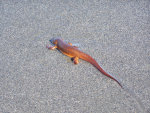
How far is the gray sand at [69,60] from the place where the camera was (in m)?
2.45

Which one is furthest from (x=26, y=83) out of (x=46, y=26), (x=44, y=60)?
(x=46, y=26)

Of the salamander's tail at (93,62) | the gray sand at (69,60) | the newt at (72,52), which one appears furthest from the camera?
the newt at (72,52)

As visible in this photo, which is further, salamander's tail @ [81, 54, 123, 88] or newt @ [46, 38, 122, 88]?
newt @ [46, 38, 122, 88]

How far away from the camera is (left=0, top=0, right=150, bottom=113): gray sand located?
2451 mm

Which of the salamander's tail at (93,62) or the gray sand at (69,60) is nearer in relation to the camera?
the gray sand at (69,60)

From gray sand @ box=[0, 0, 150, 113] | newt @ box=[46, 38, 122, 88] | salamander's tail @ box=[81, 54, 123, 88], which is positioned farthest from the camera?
newt @ box=[46, 38, 122, 88]

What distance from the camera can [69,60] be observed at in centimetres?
293

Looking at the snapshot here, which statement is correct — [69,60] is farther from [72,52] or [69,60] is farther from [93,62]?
[93,62]

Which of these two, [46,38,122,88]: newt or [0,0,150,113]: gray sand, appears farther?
[46,38,122,88]: newt

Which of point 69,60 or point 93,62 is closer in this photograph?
point 93,62

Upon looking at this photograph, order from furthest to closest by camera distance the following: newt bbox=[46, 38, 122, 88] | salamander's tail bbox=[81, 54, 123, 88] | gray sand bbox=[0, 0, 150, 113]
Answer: newt bbox=[46, 38, 122, 88], salamander's tail bbox=[81, 54, 123, 88], gray sand bbox=[0, 0, 150, 113]

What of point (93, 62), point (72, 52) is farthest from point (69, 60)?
point (93, 62)

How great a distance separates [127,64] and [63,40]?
3.47ft

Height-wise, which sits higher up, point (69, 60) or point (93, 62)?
point (93, 62)
